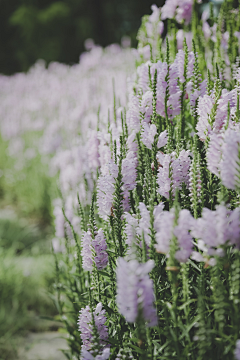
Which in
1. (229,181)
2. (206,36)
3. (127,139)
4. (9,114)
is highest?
(9,114)

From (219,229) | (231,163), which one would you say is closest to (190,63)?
(231,163)

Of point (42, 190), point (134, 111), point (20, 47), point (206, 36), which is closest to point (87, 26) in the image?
point (20, 47)

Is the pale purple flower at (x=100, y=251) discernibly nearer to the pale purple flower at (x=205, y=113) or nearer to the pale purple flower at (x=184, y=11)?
the pale purple flower at (x=205, y=113)

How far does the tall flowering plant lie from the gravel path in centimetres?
64

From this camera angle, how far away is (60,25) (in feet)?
41.3

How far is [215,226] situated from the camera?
0.75 meters

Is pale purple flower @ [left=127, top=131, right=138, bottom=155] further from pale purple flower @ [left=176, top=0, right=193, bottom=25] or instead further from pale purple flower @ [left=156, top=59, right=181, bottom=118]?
pale purple flower @ [left=176, top=0, right=193, bottom=25]

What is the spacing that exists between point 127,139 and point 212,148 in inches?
19.0

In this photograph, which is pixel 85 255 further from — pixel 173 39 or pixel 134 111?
pixel 173 39

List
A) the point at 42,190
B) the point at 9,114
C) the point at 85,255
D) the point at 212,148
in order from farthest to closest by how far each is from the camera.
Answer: the point at 9,114
the point at 42,190
the point at 85,255
the point at 212,148

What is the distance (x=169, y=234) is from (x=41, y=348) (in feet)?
6.65

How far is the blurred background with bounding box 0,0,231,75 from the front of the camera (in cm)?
1234

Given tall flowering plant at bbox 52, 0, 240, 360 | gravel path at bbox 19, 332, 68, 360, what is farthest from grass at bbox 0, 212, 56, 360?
tall flowering plant at bbox 52, 0, 240, 360

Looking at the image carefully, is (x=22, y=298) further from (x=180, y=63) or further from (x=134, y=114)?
(x=180, y=63)
